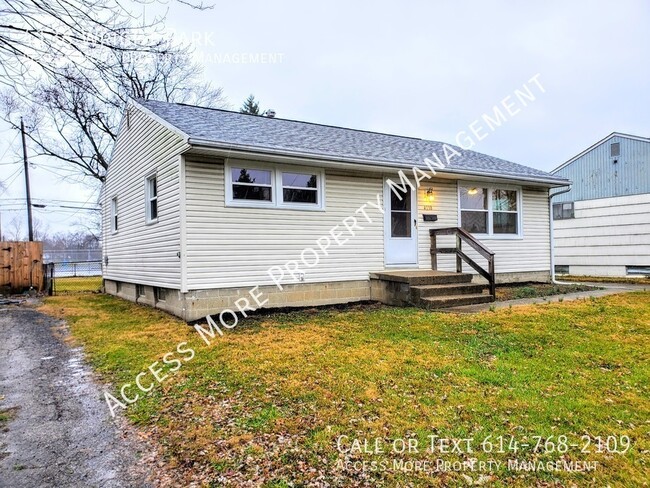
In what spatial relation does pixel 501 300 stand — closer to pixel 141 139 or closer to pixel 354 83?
pixel 141 139

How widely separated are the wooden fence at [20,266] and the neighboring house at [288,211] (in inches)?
146

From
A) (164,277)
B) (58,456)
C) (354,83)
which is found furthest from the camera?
(354,83)

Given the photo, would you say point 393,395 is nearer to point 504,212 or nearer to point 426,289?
point 426,289

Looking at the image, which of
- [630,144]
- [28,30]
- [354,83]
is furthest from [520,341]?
[354,83]

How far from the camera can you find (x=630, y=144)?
1362 cm

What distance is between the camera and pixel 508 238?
10430 mm

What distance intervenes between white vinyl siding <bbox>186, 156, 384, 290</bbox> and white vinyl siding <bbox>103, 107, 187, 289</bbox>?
41 cm

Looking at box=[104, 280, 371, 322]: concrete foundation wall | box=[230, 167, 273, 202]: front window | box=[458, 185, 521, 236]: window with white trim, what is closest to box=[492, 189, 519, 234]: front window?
box=[458, 185, 521, 236]: window with white trim

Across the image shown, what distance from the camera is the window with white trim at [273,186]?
7289mm

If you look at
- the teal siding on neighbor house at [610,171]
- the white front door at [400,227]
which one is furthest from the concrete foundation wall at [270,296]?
the teal siding on neighbor house at [610,171]

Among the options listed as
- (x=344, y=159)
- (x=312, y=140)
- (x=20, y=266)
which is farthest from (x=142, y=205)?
(x=20, y=266)

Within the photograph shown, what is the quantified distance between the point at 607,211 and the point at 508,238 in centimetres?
703

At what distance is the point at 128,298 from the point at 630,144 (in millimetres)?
17130

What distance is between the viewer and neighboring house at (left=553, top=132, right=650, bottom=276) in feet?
44.6
